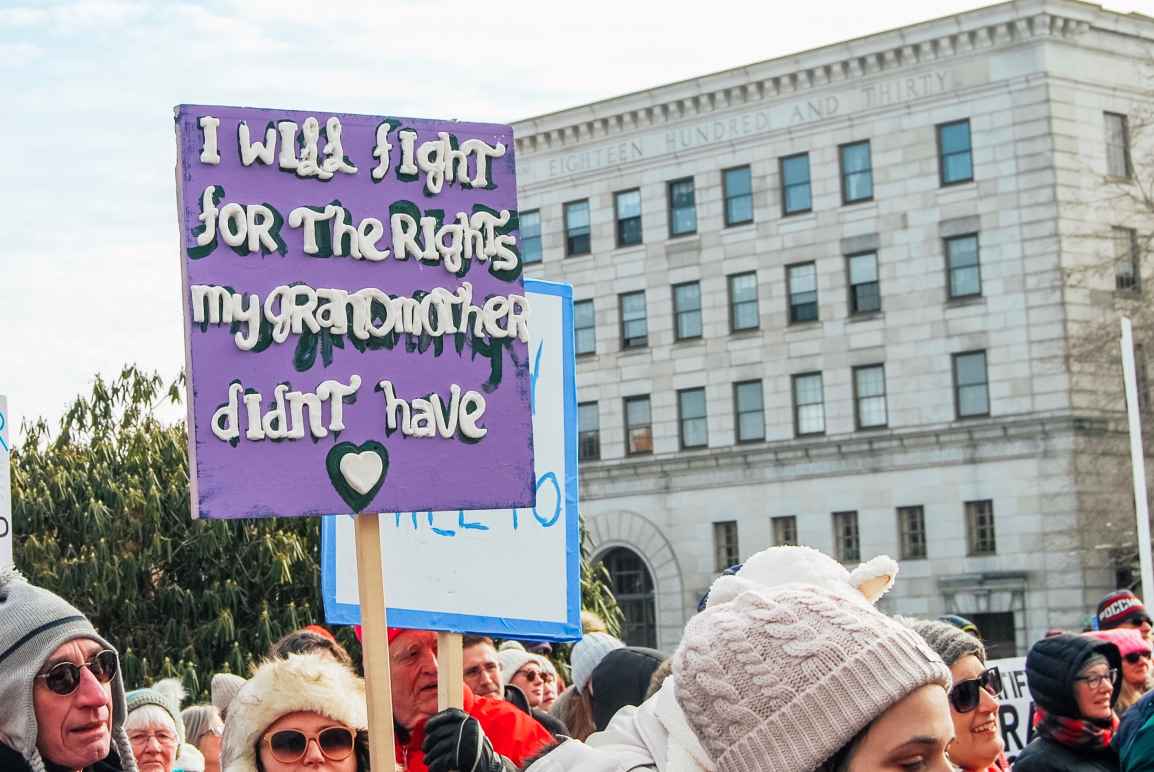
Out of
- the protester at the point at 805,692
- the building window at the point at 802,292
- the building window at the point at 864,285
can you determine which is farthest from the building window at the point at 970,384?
the protester at the point at 805,692

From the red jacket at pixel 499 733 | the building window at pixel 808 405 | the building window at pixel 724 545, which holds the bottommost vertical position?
the building window at pixel 724 545

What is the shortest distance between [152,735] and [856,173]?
40263 millimetres

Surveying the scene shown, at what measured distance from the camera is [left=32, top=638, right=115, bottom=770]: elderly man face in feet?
15.2

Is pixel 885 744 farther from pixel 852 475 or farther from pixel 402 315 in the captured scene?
pixel 852 475

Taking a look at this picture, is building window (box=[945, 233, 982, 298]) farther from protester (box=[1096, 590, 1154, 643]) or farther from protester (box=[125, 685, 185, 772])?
protester (box=[125, 685, 185, 772])

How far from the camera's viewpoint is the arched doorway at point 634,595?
50.8 m

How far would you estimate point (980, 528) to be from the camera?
148ft

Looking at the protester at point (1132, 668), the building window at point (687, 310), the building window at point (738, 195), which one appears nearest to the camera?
the protester at point (1132, 668)

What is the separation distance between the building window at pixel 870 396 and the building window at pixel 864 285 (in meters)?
1.39

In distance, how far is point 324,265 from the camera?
17.2ft

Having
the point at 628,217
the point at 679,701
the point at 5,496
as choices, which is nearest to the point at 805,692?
the point at 679,701

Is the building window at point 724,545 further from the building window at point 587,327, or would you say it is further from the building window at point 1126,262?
the building window at point 1126,262

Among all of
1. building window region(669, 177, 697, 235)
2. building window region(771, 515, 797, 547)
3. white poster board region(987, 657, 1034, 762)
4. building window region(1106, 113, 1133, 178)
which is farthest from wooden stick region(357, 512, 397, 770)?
building window region(669, 177, 697, 235)

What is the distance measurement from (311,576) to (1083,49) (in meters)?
32.5
